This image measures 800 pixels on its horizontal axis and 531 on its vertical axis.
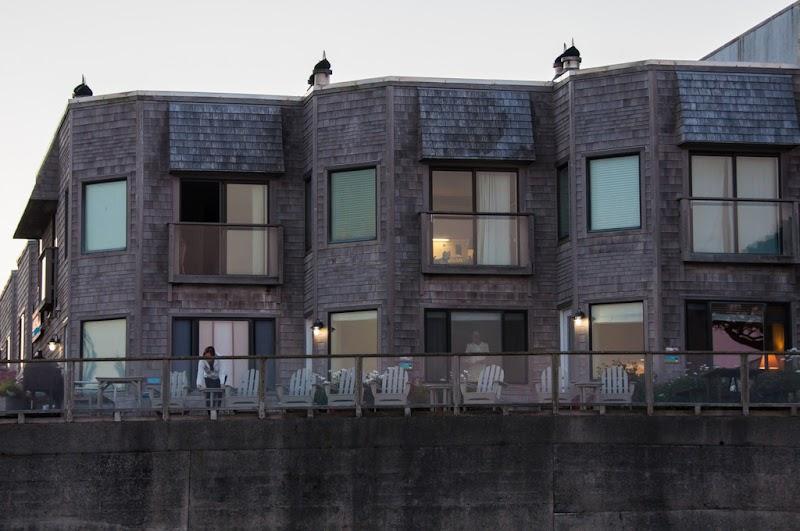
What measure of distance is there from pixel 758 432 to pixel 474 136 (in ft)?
37.8

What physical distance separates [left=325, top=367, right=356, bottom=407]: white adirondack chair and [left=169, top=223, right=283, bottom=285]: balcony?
8912 mm

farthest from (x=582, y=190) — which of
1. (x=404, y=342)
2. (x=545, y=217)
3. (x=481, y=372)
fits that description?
(x=481, y=372)

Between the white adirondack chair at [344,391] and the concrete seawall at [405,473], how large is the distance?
2.00ft

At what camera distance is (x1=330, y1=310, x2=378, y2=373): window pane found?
4634cm

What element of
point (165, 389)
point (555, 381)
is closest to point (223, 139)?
point (165, 389)

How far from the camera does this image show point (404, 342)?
46.1 meters

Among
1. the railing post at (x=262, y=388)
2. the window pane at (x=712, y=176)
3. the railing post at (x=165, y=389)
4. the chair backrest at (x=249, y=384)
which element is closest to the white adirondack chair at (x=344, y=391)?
the railing post at (x=262, y=388)

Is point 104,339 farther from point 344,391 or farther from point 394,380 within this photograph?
point 394,380

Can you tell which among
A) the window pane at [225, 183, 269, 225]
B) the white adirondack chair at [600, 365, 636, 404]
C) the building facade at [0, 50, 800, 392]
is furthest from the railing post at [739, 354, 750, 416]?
the window pane at [225, 183, 269, 225]

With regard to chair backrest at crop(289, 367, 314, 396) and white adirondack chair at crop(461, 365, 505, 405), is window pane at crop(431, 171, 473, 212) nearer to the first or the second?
white adirondack chair at crop(461, 365, 505, 405)

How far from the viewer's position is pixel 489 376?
1528 inches

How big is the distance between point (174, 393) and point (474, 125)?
1127cm

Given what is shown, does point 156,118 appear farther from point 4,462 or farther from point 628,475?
point 628,475

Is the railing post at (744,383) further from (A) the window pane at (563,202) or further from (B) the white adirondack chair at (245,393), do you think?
(B) the white adirondack chair at (245,393)
